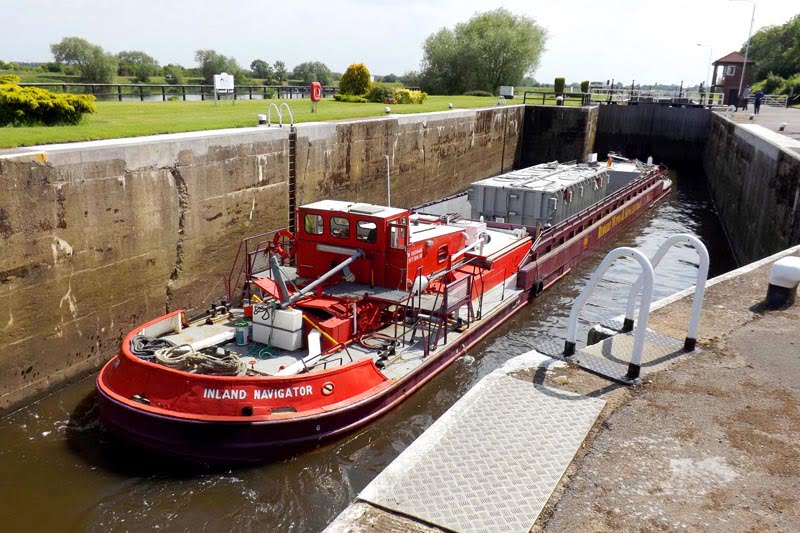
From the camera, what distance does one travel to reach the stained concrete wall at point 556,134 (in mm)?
32531

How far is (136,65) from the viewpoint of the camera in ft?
184

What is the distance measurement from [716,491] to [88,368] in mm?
9282

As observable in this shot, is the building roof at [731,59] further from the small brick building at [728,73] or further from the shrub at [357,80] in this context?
the shrub at [357,80]

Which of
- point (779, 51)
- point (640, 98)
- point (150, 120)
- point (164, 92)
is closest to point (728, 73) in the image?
point (640, 98)

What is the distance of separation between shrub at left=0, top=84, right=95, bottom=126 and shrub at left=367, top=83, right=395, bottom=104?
16.9 meters

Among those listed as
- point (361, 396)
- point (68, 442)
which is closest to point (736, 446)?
point (361, 396)

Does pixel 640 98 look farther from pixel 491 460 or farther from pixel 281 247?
pixel 491 460

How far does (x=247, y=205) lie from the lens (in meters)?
13.6

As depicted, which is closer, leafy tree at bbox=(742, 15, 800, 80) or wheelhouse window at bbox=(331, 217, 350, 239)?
wheelhouse window at bbox=(331, 217, 350, 239)

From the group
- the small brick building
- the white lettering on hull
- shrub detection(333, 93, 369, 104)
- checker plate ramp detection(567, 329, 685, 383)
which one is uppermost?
the small brick building

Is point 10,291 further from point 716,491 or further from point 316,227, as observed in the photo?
point 716,491

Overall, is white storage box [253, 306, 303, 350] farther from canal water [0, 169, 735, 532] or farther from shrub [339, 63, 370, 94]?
shrub [339, 63, 370, 94]

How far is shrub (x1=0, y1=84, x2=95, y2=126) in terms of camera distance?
1255 cm

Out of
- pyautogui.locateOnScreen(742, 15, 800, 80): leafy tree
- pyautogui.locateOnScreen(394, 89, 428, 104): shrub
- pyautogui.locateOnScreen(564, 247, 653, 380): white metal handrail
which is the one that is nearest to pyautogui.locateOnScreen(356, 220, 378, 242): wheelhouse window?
pyautogui.locateOnScreen(564, 247, 653, 380): white metal handrail
